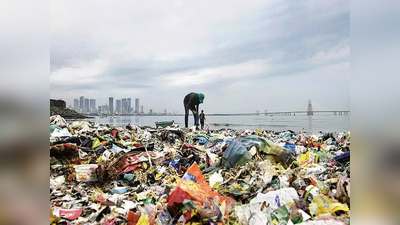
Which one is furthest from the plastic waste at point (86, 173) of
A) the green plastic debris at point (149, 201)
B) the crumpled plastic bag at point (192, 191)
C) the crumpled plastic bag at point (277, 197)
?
the crumpled plastic bag at point (277, 197)

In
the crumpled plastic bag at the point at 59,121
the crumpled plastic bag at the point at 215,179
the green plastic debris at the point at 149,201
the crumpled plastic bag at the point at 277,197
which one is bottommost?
the green plastic debris at the point at 149,201

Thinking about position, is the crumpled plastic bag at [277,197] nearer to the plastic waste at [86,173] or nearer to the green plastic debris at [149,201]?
the green plastic debris at [149,201]

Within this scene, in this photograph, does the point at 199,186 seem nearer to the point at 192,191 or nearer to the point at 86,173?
the point at 192,191

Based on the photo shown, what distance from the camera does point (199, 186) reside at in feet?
4.62

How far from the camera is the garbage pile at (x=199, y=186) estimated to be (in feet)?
3.78

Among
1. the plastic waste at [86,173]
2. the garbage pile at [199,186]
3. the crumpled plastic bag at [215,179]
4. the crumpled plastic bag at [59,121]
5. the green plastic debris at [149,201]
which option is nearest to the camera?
the garbage pile at [199,186]

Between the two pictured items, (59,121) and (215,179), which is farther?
(59,121)

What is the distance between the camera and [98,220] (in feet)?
4.03

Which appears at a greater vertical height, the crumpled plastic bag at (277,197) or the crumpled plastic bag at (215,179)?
the crumpled plastic bag at (277,197)

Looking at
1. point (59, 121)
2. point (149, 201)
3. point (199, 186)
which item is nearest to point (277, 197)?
point (199, 186)

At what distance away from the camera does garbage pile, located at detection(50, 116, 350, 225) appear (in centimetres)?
115

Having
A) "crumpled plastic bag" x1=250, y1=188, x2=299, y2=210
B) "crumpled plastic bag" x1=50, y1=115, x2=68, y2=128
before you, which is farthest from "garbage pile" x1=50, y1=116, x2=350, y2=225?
"crumpled plastic bag" x1=50, y1=115, x2=68, y2=128
